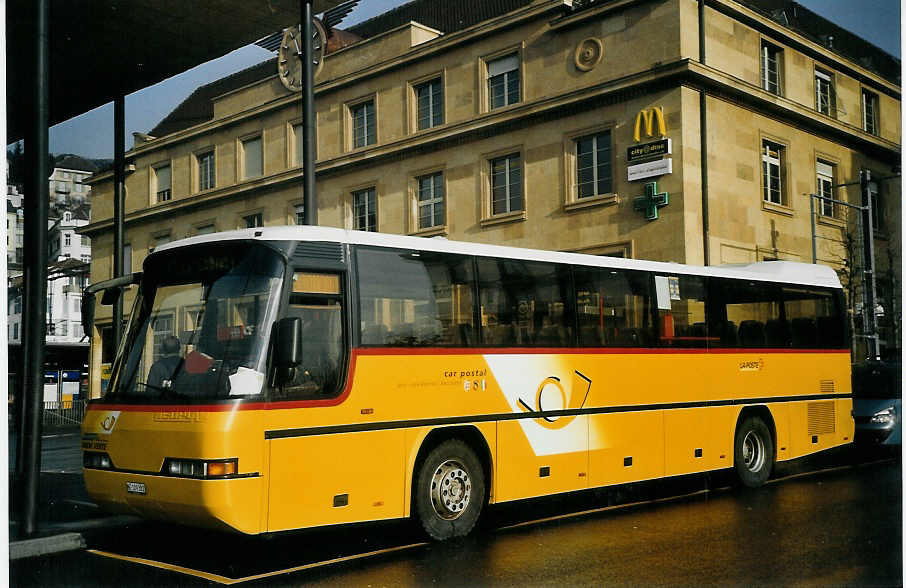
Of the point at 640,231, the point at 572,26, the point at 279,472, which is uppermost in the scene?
the point at 572,26

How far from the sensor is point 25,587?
9.02 meters

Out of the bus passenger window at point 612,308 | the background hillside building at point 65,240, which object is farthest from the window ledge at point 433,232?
the bus passenger window at point 612,308

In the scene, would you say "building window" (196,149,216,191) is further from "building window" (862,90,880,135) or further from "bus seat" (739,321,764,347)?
"building window" (862,90,880,135)

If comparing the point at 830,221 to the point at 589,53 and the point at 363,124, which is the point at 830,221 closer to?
the point at 589,53

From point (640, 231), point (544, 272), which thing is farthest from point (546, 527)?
point (640, 231)

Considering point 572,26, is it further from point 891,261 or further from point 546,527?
point 546,527

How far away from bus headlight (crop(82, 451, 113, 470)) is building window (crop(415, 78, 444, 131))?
21.1 m

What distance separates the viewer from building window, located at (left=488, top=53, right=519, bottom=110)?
2830 cm

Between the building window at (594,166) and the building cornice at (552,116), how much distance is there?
3.11ft

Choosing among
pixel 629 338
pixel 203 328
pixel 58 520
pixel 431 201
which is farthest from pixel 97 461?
pixel 431 201

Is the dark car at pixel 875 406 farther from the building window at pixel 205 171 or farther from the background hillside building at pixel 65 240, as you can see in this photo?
the building window at pixel 205 171

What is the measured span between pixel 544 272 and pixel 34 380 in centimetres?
556

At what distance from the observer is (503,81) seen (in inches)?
1124

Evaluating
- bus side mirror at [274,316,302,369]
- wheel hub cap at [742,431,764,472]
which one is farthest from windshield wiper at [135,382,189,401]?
wheel hub cap at [742,431,764,472]
